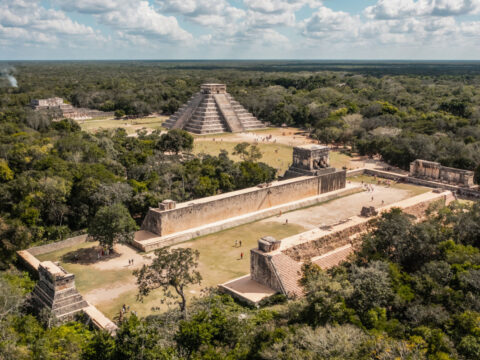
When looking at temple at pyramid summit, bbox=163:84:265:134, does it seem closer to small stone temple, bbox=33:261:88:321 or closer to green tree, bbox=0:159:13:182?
green tree, bbox=0:159:13:182

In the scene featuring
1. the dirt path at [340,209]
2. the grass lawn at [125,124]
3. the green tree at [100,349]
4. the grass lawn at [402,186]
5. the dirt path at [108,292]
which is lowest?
the grass lawn at [402,186]

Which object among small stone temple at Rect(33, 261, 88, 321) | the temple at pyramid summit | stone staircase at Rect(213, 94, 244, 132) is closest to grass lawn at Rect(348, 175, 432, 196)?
small stone temple at Rect(33, 261, 88, 321)

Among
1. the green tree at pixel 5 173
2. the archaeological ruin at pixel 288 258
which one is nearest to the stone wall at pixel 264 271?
the archaeological ruin at pixel 288 258

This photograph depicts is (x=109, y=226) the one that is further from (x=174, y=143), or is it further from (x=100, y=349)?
(x=174, y=143)

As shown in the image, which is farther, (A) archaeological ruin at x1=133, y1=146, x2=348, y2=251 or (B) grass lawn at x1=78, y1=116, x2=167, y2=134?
(B) grass lawn at x1=78, y1=116, x2=167, y2=134

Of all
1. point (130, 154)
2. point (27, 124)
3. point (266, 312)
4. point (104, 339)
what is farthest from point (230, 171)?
point (27, 124)

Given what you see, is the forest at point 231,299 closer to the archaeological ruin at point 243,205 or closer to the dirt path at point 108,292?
the archaeological ruin at point 243,205

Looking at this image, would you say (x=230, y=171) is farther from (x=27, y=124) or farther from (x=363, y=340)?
(x=27, y=124)
